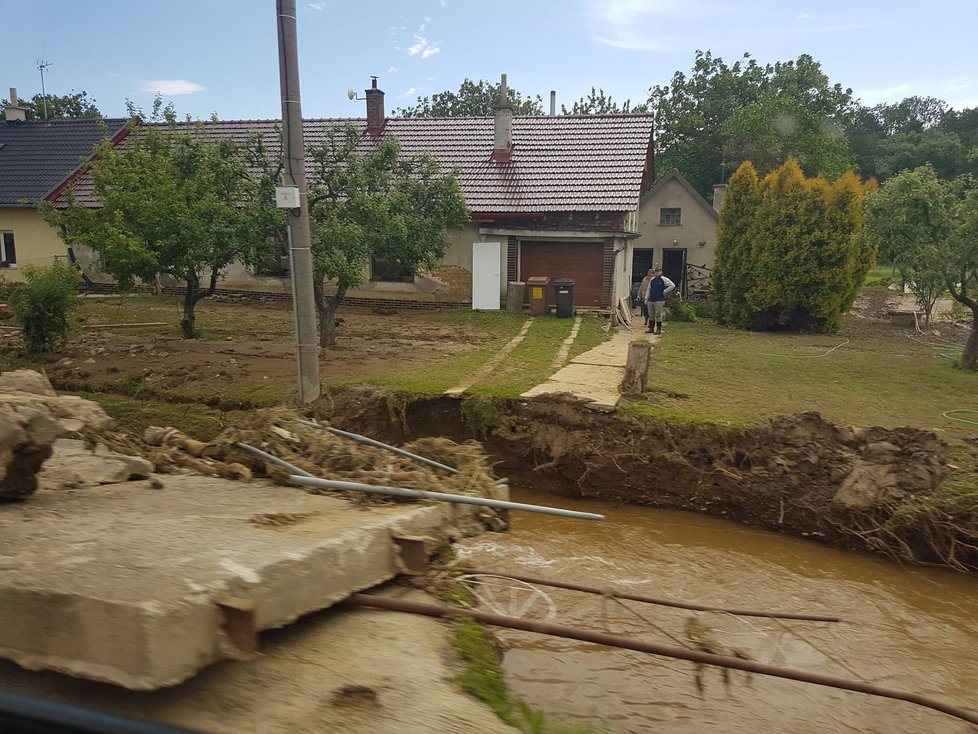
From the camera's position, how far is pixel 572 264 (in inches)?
709

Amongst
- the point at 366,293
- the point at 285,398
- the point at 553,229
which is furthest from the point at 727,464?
the point at 366,293

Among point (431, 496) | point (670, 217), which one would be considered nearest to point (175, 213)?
point (431, 496)

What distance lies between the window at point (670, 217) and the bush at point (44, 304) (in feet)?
55.5

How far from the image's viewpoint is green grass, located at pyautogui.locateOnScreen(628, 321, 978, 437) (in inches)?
360

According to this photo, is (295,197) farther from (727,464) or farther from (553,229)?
(553,229)

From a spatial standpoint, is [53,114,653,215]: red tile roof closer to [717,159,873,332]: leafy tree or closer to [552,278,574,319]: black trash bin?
[552,278,574,319]: black trash bin

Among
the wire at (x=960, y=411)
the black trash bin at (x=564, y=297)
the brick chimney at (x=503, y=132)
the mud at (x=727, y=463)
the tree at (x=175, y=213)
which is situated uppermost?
the brick chimney at (x=503, y=132)

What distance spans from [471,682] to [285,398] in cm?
759

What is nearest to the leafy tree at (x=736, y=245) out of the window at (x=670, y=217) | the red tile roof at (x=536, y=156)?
the red tile roof at (x=536, y=156)

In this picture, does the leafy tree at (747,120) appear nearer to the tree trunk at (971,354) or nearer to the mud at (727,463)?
the tree trunk at (971,354)

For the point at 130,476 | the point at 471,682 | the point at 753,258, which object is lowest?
the point at 471,682

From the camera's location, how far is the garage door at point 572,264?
58.5 ft

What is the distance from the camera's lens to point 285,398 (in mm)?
9914

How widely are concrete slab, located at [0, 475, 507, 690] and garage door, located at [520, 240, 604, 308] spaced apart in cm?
1426
